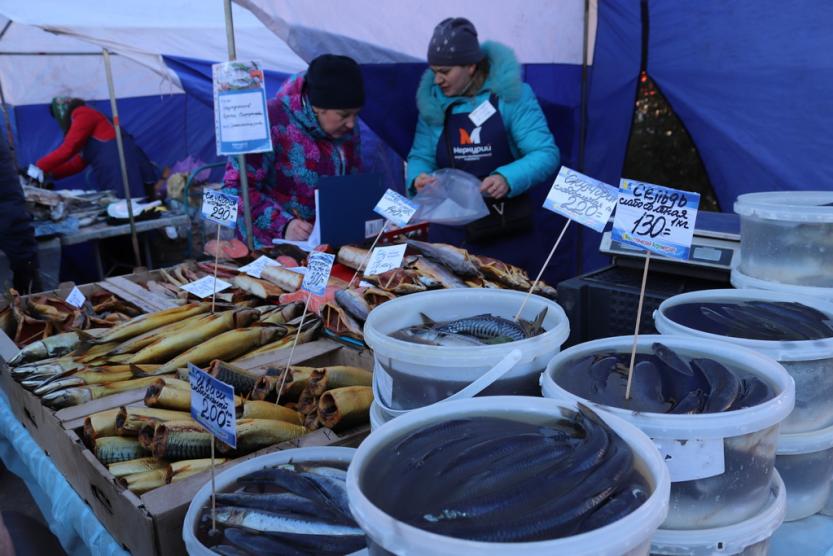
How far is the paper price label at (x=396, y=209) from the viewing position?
8.88 feet

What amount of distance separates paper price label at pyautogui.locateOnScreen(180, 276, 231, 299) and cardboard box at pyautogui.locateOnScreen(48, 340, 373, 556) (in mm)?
960

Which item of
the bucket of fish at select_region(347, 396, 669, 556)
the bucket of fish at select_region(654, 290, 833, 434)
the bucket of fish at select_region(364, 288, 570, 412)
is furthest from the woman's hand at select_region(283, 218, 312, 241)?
the bucket of fish at select_region(347, 396, 669, 556)

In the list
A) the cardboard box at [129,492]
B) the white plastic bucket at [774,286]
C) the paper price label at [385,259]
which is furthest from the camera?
the paper price label at [385,259]

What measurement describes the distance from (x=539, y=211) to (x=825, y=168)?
2193mm

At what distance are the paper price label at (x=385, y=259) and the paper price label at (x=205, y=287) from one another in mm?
1075

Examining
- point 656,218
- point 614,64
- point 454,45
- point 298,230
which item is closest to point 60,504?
point 656,218

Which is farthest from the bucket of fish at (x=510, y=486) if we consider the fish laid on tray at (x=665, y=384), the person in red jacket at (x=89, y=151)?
the person in red jacket at (x=89, y=151)

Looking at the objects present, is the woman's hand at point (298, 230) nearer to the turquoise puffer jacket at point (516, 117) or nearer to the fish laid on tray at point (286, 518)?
the turquoise puffer jacket at point (516, 117)

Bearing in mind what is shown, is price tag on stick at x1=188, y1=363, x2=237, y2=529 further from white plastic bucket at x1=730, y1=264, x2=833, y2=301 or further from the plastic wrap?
white plastic bucket at x1=730, y1=264, x2=833, y2=301

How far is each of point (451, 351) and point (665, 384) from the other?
47 centimetres

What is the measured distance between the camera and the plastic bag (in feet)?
12.8

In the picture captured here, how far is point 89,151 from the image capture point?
325 inches

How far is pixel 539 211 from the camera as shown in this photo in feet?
17.7

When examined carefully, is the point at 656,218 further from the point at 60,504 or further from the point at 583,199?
the point at 60,504
